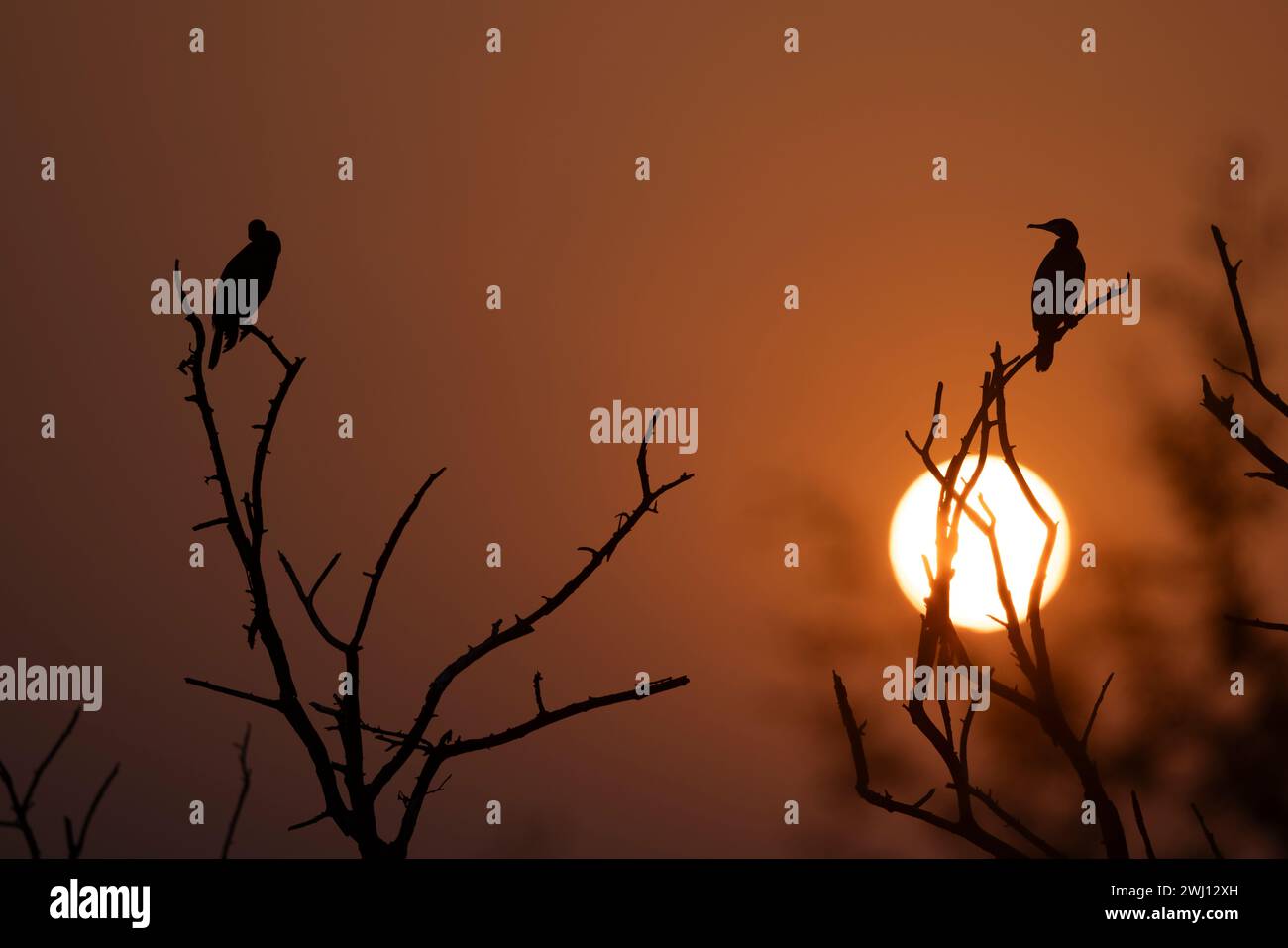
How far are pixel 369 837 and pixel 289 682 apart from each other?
1.12ft

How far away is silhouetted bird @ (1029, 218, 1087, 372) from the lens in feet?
23.1

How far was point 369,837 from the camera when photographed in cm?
223

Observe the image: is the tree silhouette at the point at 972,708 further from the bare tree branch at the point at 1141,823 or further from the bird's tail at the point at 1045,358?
the bird's tail at the point at 1045,358

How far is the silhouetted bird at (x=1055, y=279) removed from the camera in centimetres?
704

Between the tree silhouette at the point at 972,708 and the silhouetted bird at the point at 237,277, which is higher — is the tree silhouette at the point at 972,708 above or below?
below

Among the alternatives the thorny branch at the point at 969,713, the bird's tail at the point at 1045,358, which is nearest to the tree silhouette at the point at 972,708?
the thorny branch at the point at 969,713

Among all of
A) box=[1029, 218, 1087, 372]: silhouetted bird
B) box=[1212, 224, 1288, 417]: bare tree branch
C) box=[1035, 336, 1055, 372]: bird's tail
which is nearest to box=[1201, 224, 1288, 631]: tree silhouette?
box=[1212, 224, 1288, 417]: bare tree branch

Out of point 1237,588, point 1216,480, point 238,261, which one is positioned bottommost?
point 1237,588

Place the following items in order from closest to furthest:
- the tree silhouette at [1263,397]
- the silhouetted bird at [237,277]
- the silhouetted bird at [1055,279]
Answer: the tree silhouette at [1263,397] < the silhouetted bird at [237,277] < the silhouetted bird at [1055,279]

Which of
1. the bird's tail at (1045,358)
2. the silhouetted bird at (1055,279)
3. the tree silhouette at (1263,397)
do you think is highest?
the silhouetted bird at (1055,279)

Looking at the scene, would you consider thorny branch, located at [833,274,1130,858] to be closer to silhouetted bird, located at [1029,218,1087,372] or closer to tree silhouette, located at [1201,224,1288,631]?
tree silhouette, located at [1201,224,1288,631]

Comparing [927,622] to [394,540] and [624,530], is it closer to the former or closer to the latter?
[624,530]
